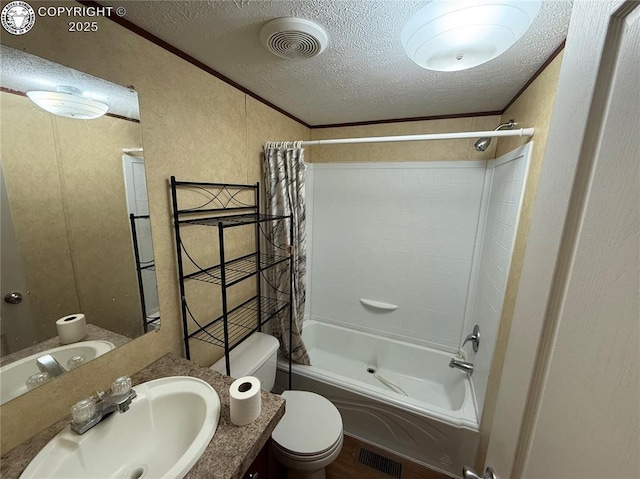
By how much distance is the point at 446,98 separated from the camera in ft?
5.33

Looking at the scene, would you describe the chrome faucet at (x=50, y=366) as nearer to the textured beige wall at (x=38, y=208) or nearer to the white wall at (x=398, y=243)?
the textured beige wall at (x=38, y=208)

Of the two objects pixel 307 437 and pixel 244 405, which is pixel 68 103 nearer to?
pixel 244 405

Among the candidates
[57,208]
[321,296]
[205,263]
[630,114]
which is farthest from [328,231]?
[630,114]

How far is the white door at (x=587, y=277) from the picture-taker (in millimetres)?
304

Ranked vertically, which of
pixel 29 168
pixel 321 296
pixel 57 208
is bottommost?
pixel 321 296

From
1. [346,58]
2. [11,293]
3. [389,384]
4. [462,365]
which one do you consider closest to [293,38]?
[346,58]

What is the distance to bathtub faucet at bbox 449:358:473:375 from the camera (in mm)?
1904

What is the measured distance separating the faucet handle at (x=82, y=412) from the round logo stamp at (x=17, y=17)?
1.10 meters

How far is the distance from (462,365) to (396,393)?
604mm

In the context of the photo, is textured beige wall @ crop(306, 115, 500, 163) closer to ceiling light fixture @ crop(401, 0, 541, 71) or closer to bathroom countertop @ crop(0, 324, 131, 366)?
ceiling light fixture @ crop(401, 0, 541, 71)

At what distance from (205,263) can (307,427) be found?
42.4 inches

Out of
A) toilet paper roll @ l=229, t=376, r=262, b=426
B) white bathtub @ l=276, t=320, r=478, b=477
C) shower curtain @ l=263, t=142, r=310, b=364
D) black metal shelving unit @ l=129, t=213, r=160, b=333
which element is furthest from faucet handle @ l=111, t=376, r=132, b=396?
white bathtub @ l=276, t=320, r=478, b=477

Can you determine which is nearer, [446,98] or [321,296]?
[446,98]

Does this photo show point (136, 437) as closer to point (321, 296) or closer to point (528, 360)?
point (528, 360)
